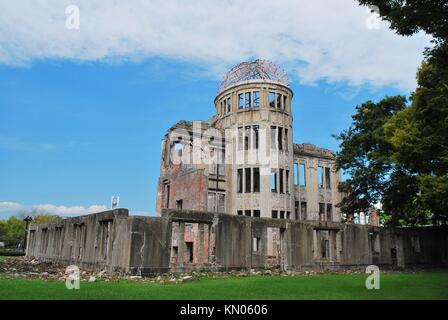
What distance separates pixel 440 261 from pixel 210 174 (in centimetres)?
1650

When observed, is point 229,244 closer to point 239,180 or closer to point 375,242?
point 375,242

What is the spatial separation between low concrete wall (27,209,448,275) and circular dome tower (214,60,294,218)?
20.2ft

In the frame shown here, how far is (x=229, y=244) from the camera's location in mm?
17141

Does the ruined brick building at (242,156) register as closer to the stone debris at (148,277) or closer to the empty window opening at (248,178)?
the empty window opening at (248,178)

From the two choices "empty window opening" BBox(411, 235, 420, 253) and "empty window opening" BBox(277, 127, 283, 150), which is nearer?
"empty window opening" BBox(411, 235, 420, 253)

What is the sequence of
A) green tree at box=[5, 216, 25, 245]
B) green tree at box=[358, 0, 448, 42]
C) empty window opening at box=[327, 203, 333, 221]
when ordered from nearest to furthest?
green tree at box=[358, 0, 448, 42] < empty window opening at box=[327, 203, 333, 221] < green tree at box=[5, 216, 25, 245]

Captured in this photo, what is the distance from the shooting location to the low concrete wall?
14.9 meters

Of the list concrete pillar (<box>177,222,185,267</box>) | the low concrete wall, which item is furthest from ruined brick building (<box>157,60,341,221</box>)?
concrete pillar (<box>177,222,185,267</box>)

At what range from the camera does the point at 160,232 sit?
1533cm

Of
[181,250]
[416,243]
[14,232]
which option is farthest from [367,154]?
[14,232]

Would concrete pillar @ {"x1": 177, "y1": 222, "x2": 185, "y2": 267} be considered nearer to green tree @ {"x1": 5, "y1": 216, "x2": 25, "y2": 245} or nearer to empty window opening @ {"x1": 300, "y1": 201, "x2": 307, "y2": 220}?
empty window opening @ {"x1": 300, "y1": 201, "x2": 307, "y2": 220}

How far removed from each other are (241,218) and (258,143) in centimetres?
1457
